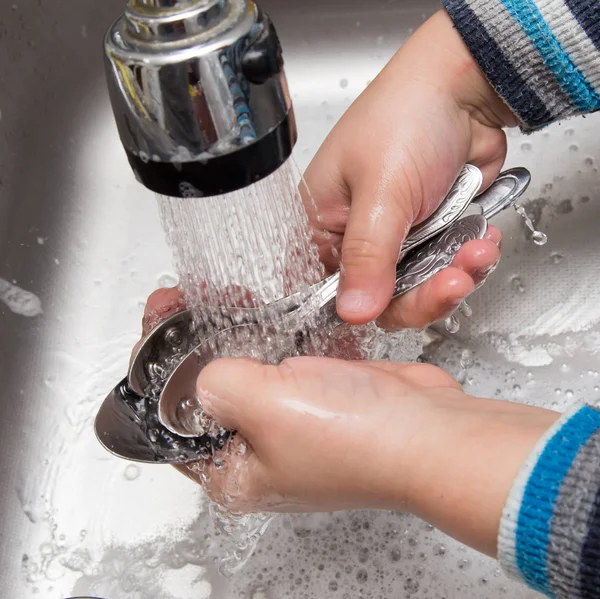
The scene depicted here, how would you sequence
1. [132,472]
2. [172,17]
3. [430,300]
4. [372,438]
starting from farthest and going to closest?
[132,472]
[430,300]
[372,438]
[172,17]

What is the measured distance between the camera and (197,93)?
8.9 inches

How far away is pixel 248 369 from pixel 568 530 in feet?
0.56

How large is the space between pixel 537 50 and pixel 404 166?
0.11 metres

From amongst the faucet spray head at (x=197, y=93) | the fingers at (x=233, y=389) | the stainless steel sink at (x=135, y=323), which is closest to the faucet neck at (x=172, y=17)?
the faucet spray head at (x=197, y=93)

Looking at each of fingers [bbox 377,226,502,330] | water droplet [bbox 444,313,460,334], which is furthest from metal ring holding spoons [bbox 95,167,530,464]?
water droplet [bbox 444,313,460,334]

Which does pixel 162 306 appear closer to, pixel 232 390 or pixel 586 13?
pixel 232 390

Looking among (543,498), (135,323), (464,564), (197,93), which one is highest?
(197,93)

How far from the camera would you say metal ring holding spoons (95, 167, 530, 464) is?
388 millimetres

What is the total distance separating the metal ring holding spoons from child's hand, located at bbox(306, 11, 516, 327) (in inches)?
0.7

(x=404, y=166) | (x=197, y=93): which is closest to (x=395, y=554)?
(x=404, y=166)

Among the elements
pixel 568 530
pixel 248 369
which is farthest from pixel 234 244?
pixel 568 530

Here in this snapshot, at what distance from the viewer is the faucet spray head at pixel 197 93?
222mm

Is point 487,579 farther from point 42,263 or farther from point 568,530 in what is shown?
point 42,263

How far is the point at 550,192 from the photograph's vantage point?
2.07ft
